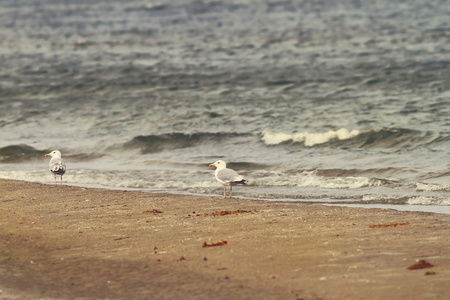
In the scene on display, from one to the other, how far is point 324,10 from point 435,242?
4030 centimetres

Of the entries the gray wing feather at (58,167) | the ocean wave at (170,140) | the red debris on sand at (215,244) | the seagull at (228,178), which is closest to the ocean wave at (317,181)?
the seagull at (228,178)

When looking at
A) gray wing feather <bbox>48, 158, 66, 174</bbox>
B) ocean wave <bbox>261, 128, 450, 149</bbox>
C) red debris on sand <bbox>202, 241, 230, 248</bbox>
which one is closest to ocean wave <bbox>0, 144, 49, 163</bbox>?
gray wing feather <bbox>48, 158, 66, 174</bbox>

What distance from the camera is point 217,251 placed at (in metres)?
7.56

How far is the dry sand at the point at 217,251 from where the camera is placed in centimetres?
637

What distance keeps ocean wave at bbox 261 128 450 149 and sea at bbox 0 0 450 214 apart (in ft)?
0.15

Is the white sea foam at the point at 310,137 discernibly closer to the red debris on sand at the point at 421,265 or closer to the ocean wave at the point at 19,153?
the ocean wave at the point at 19,153

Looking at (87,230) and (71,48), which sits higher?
(87,230)

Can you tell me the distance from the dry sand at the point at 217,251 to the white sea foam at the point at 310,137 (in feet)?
19.2

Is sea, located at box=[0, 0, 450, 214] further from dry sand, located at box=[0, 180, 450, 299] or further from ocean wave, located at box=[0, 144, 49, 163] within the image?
dry sand, located at box=[0, 180, 450, 299]

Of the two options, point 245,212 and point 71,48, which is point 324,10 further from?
point 245,212

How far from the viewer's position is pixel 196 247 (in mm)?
7777

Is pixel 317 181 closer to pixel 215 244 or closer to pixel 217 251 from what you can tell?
pixel 215 244

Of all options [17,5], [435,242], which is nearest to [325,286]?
[435,242]

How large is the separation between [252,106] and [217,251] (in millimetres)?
13834
